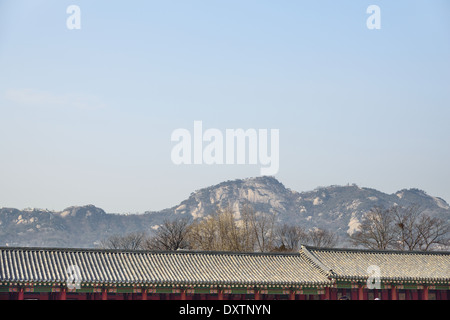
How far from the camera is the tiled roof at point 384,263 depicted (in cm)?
5725

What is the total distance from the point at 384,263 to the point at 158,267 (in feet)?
58.7

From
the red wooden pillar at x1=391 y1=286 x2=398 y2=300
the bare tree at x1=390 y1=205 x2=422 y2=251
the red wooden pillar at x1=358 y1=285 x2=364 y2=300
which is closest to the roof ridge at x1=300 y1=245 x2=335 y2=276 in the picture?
the red wooden pillar at x1=358 y1=285 x2=364 y2=300

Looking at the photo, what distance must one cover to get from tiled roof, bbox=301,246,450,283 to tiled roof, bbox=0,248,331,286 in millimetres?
1319

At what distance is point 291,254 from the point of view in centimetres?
5944

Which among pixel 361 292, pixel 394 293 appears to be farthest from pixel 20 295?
pixel 394 293

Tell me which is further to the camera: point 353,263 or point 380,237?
point 380,237

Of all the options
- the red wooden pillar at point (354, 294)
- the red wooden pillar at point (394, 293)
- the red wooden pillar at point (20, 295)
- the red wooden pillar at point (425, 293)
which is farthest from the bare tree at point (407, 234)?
the red wooden pillar at point (20, 295)

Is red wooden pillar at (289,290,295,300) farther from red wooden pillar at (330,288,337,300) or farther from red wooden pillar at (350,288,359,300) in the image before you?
Result: red wooden pillar at (350,288,359,300)

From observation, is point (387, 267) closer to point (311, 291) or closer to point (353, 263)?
point (353, 263)
